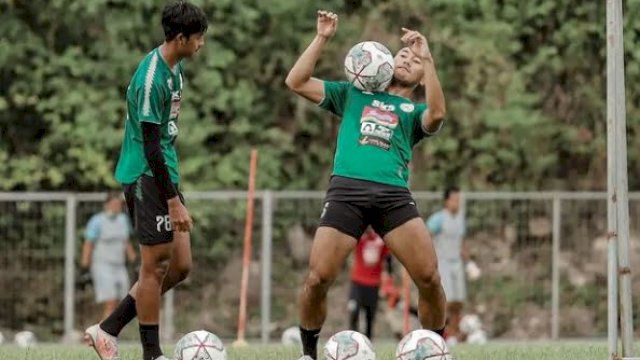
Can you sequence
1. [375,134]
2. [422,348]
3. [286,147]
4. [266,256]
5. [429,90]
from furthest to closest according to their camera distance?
[286,147] < [266,256] < [375,134] < [429,90] < [422,348]

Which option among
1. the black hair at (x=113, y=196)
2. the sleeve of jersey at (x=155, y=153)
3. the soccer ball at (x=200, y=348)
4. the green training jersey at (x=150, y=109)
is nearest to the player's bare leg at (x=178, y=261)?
the green training jersey at (x=150, y=109)

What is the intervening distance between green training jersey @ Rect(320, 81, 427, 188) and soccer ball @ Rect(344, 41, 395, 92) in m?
0.06

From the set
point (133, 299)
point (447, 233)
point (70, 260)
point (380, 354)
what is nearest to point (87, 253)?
point (70, 260)

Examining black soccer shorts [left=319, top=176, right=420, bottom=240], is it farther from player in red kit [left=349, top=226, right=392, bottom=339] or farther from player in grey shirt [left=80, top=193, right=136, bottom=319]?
player in grey shirt [left=80, top=193, right=136, bottom=319]

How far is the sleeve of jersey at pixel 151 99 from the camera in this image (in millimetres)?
10766

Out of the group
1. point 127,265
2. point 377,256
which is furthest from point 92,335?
point 127,265

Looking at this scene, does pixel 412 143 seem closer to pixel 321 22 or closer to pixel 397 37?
pixel 321 22

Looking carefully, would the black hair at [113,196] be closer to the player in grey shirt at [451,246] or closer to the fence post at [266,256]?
the fence post at [266,256]

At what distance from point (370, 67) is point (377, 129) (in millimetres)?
390

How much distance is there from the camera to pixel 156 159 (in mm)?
10727

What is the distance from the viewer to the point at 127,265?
23.1 m

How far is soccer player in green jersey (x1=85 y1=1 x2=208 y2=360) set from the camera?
10789 mm

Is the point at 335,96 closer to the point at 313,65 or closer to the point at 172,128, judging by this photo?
the point at 313,65

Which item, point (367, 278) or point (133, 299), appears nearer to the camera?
point (133, 299)
